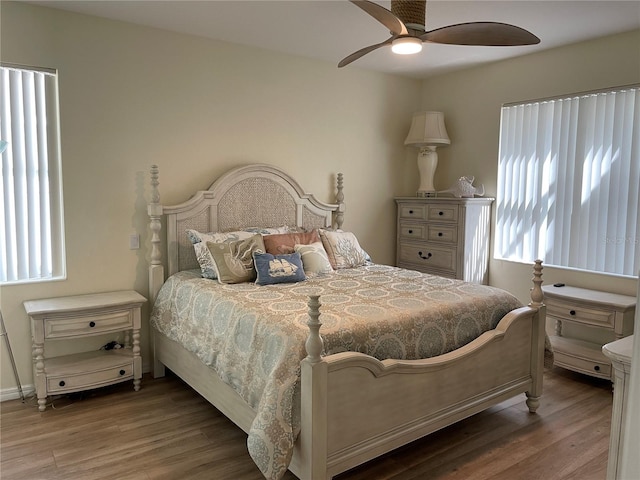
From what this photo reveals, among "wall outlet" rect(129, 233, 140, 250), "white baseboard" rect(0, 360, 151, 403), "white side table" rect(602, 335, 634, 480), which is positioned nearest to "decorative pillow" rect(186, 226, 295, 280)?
"wall outlet" rect(129, 233, 140, 250)

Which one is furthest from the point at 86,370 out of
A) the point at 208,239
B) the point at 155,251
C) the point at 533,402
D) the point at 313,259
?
the point at 533,402

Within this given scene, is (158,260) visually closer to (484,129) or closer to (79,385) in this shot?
(79,385)

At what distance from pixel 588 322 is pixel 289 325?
8.10 feet

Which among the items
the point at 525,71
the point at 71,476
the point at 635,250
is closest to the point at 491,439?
the point at 635,250

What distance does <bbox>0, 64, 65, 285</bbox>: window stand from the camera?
314 cm

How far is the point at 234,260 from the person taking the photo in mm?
3305

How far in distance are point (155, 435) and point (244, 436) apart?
0.52m

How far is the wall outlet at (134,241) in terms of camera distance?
3562mm

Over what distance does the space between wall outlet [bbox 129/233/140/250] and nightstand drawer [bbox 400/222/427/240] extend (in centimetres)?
265

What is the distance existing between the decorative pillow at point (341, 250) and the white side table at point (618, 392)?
2.38 m

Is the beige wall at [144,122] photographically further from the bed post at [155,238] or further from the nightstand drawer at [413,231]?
the nightstand drawer at [413,231]

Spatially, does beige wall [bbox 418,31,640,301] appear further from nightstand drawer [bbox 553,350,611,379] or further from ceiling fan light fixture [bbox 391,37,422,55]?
ceiling fan light fixture [bbox 391,37,422,55]

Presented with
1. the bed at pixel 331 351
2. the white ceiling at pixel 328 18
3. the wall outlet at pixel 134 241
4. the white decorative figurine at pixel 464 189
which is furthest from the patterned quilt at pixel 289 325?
the white ceiling at pixel 328 18

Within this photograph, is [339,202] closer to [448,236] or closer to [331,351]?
[448,236]
